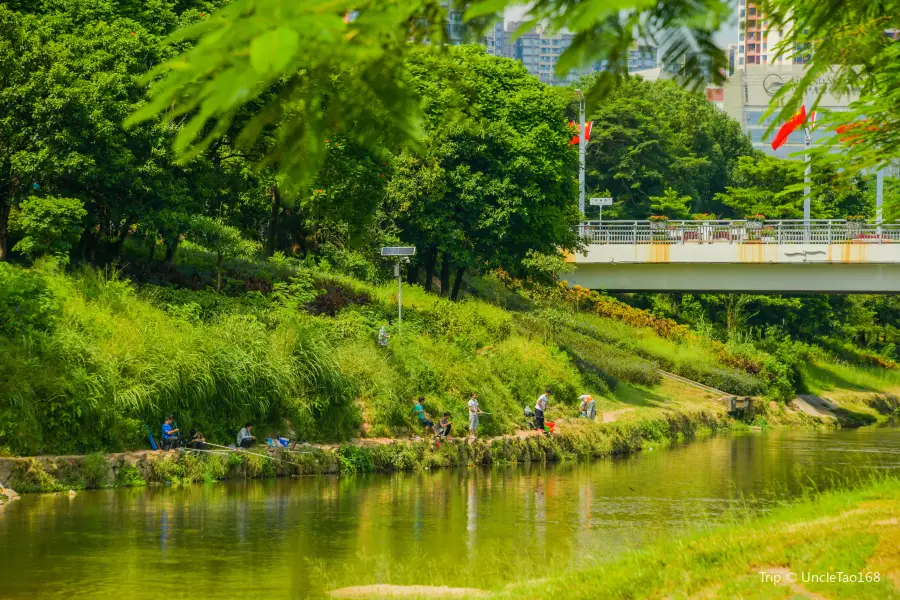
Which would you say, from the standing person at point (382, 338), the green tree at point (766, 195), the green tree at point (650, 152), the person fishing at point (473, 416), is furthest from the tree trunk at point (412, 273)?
the green tree at point (650, 152)

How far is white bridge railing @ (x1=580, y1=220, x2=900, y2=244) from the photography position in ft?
160

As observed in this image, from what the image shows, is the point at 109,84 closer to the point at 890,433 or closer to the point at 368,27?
the point at 368,27

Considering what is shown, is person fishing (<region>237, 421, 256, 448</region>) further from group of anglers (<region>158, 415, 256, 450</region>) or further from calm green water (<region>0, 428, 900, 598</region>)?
calm green water (<region>0, 428, 900, 598</region>)

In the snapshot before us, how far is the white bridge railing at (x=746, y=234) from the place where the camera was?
160 feet

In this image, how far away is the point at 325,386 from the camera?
29.2m

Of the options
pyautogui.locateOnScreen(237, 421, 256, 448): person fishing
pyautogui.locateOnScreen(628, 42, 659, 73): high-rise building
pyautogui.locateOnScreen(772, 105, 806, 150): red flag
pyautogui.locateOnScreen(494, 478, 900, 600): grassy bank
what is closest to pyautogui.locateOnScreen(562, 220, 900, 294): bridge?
pyautogui.locateOnScreen(772, 105, 806, 150): red flag

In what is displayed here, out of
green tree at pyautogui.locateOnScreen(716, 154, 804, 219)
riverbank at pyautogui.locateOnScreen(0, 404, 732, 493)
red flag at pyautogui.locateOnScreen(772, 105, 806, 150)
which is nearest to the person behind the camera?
red flag at pyautogui.locateOnScreen(772, 105, 806, 150)

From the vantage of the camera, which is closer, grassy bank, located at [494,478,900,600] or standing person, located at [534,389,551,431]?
grassy bank, located at [494,478,900,600]

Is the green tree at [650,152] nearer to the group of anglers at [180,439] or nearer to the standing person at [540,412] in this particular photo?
the standing person at [540,412]

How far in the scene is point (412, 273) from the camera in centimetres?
4938

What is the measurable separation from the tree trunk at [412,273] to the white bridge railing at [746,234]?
24.1 feet

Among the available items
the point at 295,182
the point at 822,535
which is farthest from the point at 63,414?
the point at 295,182

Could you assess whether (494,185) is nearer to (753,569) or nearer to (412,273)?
(412,273)

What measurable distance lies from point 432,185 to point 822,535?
3435 cm
